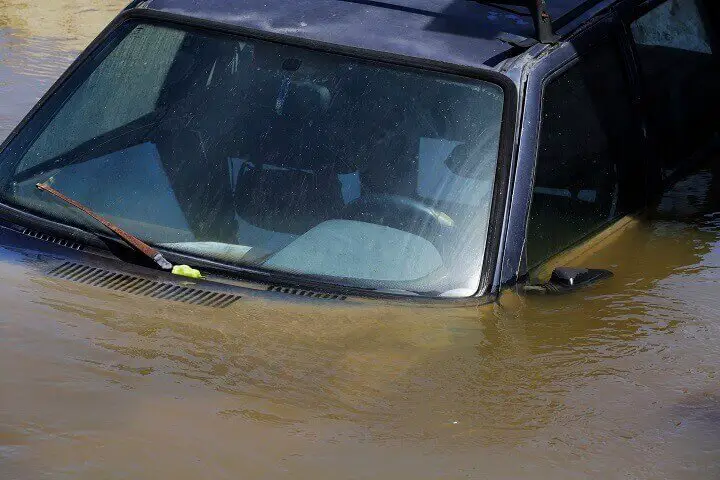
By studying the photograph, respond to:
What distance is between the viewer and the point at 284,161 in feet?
13.4

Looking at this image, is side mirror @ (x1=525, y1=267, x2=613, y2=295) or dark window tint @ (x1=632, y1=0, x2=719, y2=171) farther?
dark window tint @ (x1=632, y1=0, x2=719, y2=171)

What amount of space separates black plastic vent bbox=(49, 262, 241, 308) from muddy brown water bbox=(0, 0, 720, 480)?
0.17ft

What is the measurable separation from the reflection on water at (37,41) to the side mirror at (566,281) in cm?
342

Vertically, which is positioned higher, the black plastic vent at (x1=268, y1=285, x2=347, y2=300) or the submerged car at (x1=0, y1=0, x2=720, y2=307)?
the submerged car at (x1=0, y1=0, x2=720, y2=307)

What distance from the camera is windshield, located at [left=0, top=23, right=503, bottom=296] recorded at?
12.8 ft

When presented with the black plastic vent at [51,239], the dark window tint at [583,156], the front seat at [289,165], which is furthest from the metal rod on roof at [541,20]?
the black plastic vent at [51,239]

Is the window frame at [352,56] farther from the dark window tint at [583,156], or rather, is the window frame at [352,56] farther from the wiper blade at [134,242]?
the dark window tint at [583,156]

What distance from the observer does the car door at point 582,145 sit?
13.7ft

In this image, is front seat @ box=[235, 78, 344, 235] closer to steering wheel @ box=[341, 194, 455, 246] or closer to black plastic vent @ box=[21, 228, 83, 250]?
steering wheel @ box=[341, 194, 455, 246]

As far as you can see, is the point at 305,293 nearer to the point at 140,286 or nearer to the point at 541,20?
the point at 140,286

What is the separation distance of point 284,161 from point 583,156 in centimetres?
111

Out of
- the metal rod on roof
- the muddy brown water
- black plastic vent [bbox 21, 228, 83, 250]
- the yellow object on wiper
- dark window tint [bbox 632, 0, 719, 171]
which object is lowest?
the muddy brown water

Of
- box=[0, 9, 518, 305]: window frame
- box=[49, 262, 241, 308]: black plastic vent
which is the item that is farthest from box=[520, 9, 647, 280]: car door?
box=[49, 262, 241, 308]: black plastic vent

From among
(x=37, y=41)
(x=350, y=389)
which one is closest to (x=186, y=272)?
(x=350, y=389)
